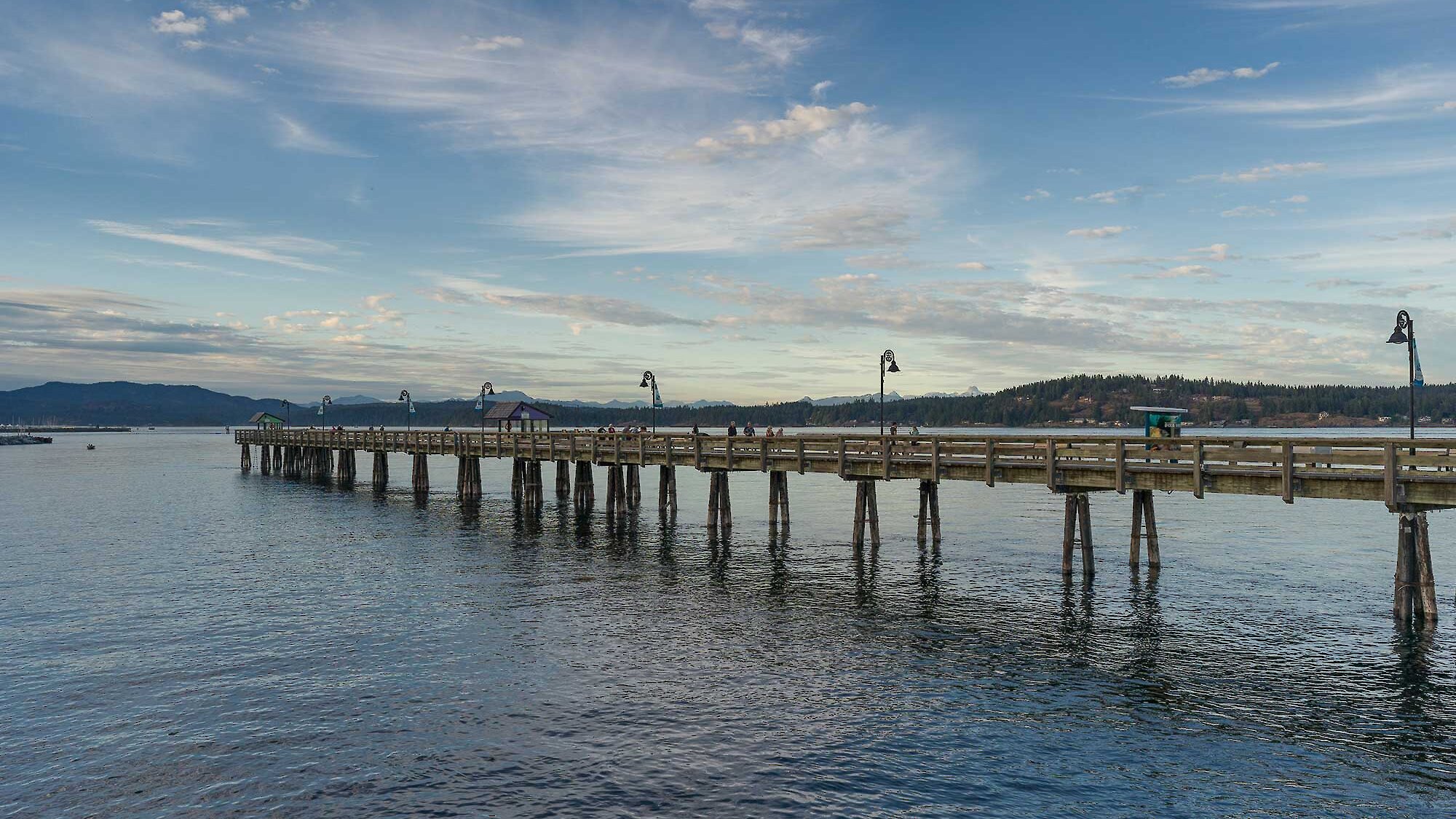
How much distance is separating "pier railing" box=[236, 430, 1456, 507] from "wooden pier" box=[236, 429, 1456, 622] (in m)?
0.04

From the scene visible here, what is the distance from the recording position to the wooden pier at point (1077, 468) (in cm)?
2236

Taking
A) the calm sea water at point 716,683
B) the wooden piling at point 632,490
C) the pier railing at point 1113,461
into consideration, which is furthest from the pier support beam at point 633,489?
the calm sea water at point 716,683

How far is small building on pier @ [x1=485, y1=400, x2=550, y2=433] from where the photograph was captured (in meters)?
64.8

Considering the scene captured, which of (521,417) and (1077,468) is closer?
(1077,468)

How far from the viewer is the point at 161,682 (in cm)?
1878

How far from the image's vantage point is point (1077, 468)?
90.8ft

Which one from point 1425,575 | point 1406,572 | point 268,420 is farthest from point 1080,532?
point 268,420

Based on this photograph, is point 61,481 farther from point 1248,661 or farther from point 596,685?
point 1248,661

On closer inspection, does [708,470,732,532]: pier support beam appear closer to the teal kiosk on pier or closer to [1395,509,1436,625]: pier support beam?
the teal kiosk on pier

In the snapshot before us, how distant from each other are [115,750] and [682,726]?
9.00 meters

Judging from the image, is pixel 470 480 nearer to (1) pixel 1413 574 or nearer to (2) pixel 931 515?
(2) pixel 931 515

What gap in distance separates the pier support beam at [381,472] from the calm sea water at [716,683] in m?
30.4

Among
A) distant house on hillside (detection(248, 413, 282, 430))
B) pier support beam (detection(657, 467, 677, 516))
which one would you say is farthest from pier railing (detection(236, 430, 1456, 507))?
distant house on hillside (detection(248, 413, 282, 430))

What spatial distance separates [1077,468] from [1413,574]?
27.0 feet
